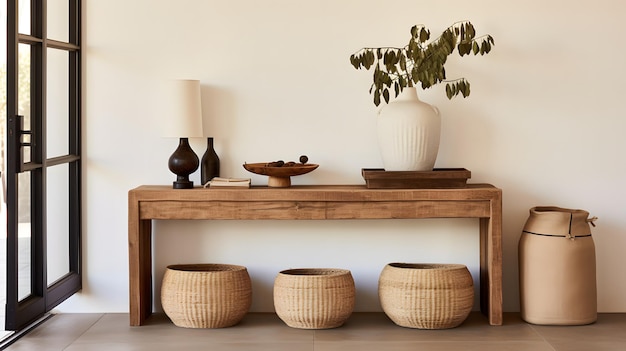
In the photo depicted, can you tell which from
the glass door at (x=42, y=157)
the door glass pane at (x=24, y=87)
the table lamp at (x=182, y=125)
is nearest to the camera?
the glass door at (x=42, y=157)

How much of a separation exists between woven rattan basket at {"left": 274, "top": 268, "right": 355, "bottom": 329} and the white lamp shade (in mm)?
927

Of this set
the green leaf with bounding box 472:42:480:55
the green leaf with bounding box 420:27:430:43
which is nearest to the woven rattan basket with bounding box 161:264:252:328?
the green leaf with bounding box 420:27:430:43

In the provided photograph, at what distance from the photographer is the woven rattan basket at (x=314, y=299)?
4492 mm

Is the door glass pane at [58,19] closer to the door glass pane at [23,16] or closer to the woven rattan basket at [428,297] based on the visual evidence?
the door glass pane at [23,16]

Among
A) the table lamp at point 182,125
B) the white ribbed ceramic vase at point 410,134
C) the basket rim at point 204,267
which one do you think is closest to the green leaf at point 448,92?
the white ribbed ceramic vase at point 410,134

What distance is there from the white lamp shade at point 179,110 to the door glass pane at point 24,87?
72cm

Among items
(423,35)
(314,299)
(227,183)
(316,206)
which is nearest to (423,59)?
(423,35)

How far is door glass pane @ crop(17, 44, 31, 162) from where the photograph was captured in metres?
4.23

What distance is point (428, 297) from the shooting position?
4.48 m

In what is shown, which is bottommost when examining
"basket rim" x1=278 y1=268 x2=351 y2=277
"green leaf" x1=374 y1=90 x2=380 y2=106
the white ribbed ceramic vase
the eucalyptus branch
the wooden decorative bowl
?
"basket rim" x1=278 y1=268 x2=351 y2=277

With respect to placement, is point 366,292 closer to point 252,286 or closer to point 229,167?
point 252,286

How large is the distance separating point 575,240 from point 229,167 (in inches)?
75.0

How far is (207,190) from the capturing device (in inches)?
181

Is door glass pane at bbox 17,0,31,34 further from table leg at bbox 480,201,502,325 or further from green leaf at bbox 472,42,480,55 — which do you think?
table leg at bbox 480,201,502,325
